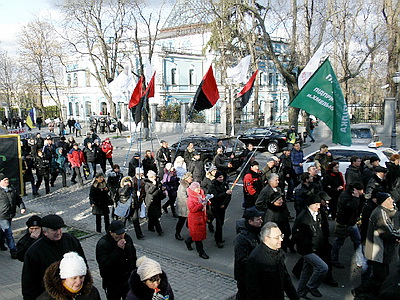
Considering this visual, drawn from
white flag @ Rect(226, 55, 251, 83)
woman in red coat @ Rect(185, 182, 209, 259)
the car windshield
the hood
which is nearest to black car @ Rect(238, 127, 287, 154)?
the car windshield

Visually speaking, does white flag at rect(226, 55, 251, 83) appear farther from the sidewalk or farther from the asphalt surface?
the sidewalk

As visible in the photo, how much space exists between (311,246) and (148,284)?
308 centimetres

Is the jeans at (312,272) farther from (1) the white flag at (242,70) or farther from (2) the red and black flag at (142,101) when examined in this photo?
(1) the white flag at (242,70)

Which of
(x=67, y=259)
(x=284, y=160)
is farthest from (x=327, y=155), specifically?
(x=67, y=259)

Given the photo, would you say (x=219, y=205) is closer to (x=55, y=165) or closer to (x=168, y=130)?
(x=55, y=165)

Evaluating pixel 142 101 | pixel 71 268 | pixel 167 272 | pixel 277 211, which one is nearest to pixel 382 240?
pixel 277 211

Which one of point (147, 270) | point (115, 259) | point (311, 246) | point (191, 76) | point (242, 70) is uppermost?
point (191, 76)

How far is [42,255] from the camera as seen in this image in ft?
14.9

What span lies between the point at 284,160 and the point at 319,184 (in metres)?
3.15

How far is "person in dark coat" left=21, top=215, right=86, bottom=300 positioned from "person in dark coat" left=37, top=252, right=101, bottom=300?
891mm

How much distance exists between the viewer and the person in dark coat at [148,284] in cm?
397

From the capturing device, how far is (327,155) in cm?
1174

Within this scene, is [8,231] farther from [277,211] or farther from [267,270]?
[267,270]

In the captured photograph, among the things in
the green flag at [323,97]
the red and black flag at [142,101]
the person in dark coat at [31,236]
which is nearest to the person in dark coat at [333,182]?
the green flag at [323,97]
